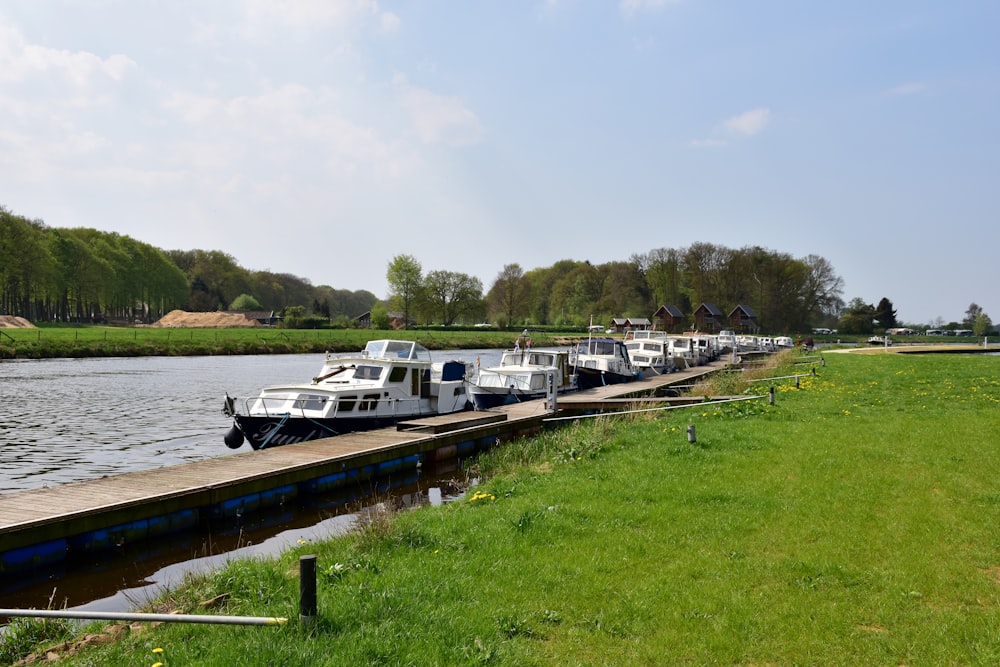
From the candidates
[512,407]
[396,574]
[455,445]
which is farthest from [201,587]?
[512,407]

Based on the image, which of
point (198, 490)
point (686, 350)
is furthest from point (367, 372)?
point (686, 350)

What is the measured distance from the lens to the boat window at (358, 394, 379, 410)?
75.4 ft

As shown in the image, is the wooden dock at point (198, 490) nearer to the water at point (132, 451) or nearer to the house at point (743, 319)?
the water at point (132, 451)

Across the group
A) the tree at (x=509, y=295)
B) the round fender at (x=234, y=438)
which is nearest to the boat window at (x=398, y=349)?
the round fender at (x=234, y=438)

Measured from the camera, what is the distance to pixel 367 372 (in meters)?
24.7

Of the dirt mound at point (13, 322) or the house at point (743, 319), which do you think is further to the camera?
the house at point (743, 319)

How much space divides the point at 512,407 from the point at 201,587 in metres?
20.4

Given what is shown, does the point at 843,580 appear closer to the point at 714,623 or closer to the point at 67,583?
the point at 714,623

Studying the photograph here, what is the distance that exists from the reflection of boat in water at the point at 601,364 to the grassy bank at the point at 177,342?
43660mm

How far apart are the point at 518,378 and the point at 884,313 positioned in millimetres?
118242

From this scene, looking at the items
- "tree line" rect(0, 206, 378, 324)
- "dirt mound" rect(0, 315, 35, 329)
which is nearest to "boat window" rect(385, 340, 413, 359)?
"dirt mound" rect(0, 315, 35, 329)

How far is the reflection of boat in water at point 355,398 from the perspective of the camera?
69.8ft

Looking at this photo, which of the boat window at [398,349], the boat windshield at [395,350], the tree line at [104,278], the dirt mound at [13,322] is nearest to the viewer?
the boat windshield at [395,350]

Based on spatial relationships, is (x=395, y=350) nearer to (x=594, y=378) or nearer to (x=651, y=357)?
(x=594, y=378)
